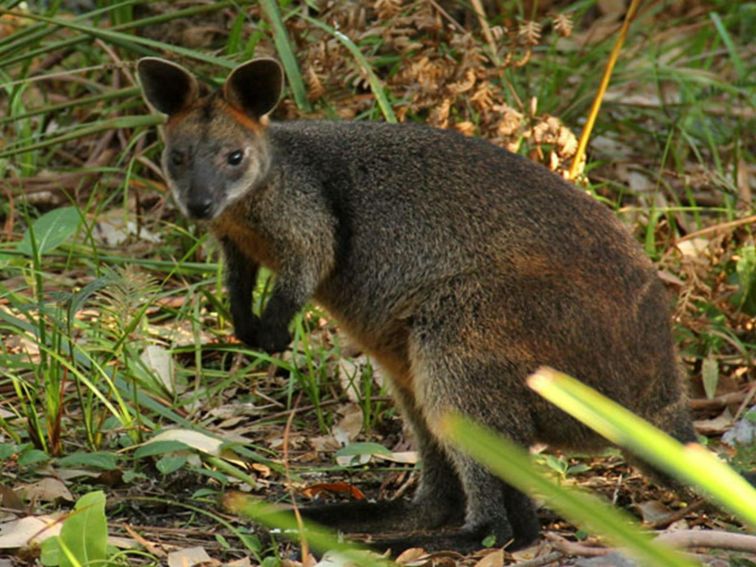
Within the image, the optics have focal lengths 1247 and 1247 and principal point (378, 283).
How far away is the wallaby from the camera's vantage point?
3.81m

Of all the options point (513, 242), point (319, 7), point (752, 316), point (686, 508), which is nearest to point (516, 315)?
point (513, 242)

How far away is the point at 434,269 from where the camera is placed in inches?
160

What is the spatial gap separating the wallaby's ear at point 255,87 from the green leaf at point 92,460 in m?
1.25

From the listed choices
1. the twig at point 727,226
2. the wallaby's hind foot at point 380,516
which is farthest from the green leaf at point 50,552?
the twig at point 727,226

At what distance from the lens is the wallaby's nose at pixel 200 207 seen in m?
3.97

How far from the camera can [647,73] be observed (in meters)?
6.67

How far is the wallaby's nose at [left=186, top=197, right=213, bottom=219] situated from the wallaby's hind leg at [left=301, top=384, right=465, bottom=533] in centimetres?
94

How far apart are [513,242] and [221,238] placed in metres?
1.07

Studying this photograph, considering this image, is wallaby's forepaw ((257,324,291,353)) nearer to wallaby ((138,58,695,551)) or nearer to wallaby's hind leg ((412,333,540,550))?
wallaby ((138,58,695,551))

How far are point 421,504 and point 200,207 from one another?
1267 millimetres

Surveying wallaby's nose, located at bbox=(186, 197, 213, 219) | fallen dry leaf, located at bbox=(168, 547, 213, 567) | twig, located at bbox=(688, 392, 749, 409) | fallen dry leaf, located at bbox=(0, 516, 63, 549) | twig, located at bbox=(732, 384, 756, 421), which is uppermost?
wallaby's nose, located at bbox=(186, 197, 213, 219)

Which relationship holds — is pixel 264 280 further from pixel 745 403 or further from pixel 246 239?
pixel 745 403

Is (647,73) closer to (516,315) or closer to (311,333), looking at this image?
(311,333)

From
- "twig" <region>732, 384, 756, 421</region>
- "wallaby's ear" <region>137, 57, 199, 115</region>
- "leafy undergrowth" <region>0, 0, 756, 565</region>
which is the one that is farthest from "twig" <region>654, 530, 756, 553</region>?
"twig" <region>732, 384, 756, 421</region>
